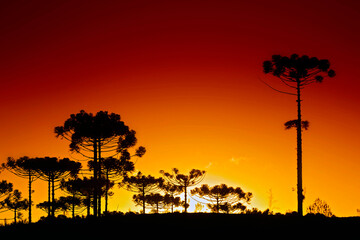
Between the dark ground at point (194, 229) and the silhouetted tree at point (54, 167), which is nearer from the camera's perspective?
the dark ground at point (194, 229)

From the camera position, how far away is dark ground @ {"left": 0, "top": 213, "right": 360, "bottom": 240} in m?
18.5

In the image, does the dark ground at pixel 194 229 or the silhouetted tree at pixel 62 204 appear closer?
the dark ground at pixel 194 229

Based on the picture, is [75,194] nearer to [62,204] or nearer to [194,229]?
[62,204]

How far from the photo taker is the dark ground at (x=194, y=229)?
18469 millimetres

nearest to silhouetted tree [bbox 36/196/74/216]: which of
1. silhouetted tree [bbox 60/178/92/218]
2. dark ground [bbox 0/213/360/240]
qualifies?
silhouetted tree [bbox 60/178/92/218]

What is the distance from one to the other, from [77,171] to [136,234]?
29579mm

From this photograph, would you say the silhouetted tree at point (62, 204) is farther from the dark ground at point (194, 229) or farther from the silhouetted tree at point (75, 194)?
the dark ground at point (194, 229)

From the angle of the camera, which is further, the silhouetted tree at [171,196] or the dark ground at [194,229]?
the silhouetted tree at [171,196]

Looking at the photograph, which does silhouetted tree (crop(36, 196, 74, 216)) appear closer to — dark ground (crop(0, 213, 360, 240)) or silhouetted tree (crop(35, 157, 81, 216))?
silhouetted tree (crop(35, 157, 81, 216))

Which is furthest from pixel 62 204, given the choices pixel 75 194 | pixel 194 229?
pixel 194 229

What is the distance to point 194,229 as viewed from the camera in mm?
20109

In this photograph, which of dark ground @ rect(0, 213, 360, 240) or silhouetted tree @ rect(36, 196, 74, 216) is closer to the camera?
dark ground @ rect(0, 213, 360, 240)

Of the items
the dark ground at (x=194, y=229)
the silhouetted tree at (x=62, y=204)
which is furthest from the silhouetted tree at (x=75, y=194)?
the dark ground at (x=194, y=229)

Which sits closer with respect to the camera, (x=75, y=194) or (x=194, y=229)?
(x=194, y=229)
